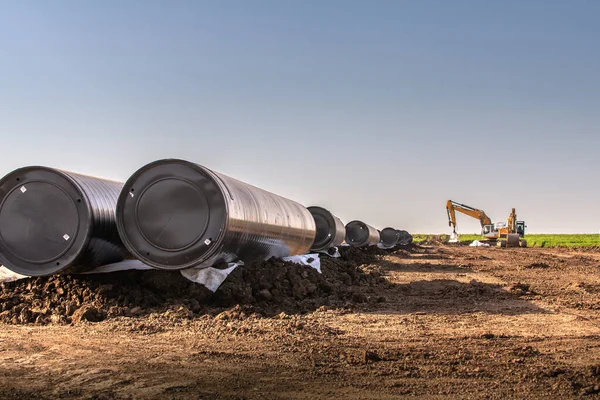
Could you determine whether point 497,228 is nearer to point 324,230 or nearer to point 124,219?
point 324,230

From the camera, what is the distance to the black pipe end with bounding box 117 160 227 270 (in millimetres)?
9227

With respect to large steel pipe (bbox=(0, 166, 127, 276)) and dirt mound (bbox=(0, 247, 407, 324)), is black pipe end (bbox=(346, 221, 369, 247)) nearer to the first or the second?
dirt mound (bbox=(0, 247, 407, 324))

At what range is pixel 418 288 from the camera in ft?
47.6

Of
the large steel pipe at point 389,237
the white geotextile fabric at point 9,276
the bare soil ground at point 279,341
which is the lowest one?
the bare soil ground at point 279,341

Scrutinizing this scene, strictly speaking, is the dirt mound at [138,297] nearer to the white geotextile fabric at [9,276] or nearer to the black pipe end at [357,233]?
the white geotextile fabric at [9,276]

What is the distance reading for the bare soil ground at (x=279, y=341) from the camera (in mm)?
5363

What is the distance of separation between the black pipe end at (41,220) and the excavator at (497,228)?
154 ft

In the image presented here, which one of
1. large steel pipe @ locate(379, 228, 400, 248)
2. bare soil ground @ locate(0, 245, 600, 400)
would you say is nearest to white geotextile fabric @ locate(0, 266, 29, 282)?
bare soil ground @ locate(0, 245, 600, 400)

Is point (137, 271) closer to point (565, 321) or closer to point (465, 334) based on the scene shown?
point (465, 334)

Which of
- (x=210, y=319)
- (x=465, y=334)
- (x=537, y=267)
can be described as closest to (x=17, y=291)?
(x=210, y=319)

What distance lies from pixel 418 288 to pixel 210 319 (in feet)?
24.0

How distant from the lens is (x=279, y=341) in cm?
731

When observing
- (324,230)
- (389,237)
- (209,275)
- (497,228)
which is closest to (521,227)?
(497,228)

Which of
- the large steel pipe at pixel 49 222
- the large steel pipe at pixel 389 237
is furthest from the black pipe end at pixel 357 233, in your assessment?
the large steel pipe at pixel 49 222
